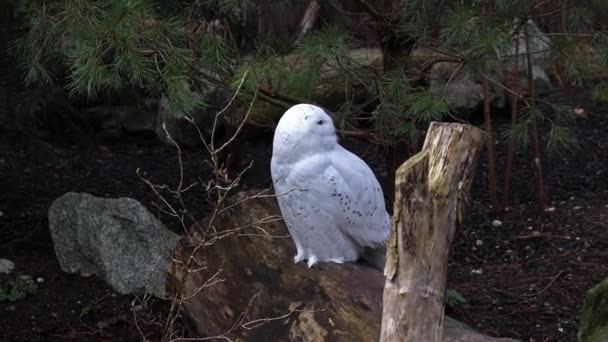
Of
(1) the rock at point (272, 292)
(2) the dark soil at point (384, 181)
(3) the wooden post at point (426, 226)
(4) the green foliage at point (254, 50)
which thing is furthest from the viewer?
(2) the dark soil at point (384, 181)

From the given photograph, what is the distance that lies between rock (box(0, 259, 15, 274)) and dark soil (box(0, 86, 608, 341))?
39 mm

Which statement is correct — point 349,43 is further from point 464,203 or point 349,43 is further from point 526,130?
point 464,203

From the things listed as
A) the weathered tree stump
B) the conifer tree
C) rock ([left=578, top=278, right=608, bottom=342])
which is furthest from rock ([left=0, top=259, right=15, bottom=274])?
rock ([left=578, top=278, right=608, bottom=342])

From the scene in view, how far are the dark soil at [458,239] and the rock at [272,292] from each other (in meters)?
0.25

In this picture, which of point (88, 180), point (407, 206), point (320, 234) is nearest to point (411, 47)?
point (320, 234)

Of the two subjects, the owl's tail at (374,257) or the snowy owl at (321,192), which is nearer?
the snowy owl at (321,192)

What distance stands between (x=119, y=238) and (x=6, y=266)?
0.62m

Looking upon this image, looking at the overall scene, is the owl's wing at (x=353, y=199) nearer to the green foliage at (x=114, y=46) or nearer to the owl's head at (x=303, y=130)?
the owl's head at (x=303, y=130)

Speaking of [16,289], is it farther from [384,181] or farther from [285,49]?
[384,181]

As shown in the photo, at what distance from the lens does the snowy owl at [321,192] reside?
324 centimetres

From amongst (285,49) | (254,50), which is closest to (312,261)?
(285,49)

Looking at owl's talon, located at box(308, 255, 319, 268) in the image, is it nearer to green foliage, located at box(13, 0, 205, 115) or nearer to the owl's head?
the owl's head

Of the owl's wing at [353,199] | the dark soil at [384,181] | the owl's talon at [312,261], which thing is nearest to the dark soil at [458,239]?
the dark soil at [384,181]

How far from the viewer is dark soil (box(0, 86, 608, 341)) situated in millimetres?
4254
